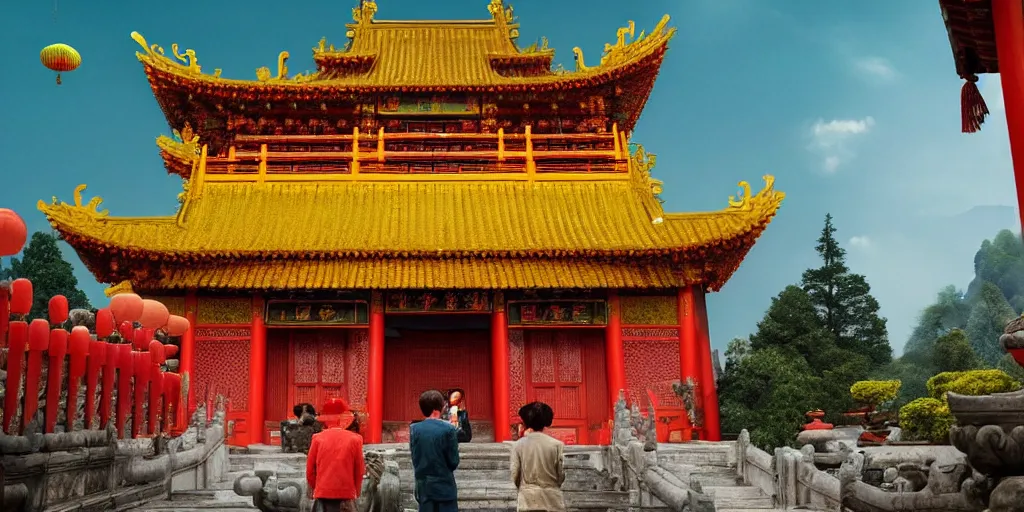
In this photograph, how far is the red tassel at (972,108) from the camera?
8.46 m

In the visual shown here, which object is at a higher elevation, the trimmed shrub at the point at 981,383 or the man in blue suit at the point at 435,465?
the trimmed shrub at the point at 981,383

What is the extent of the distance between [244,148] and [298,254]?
5008 mm

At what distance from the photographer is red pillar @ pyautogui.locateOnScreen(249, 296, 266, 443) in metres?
16.6

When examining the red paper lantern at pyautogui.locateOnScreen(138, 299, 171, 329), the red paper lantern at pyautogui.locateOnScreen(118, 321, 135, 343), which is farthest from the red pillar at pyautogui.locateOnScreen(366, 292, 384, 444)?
the red paper lantern at pyautogui.locateOnScreen(118, 321, 135, 343)

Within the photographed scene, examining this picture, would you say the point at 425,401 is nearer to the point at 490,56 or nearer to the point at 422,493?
the point at 422,493

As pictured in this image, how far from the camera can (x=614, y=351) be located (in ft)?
Result: 56.2

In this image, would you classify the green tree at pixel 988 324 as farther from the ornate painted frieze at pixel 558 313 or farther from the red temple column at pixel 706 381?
the ornate painted frieze at pixel 558 313

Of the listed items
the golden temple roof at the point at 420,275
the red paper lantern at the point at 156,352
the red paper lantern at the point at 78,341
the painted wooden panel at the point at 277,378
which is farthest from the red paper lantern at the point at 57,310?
the painted wooden panel at the point at 277,378

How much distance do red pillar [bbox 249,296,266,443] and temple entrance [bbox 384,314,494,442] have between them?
2566 mm

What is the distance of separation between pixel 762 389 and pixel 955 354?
736cm

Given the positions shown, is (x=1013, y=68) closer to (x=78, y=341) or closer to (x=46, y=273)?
(x=78, y=341)

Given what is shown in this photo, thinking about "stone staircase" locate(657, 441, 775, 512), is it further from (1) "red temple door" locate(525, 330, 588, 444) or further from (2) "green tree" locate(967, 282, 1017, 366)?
(2) "green tree" locate(967, 282, 1017, 366)

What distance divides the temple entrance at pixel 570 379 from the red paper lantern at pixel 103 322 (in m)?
8.80

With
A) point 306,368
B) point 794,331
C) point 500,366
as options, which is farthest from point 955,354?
point 306,368
